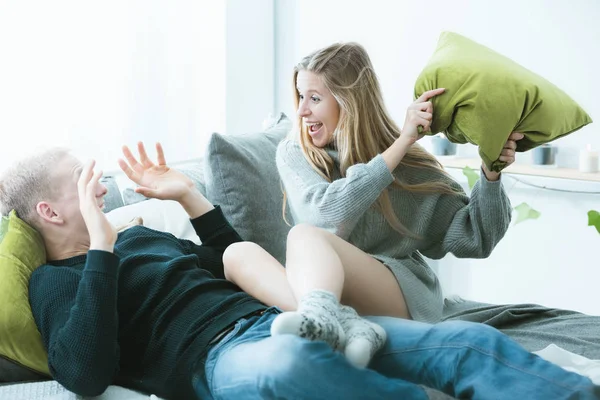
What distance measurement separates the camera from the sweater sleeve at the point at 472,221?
1977 millimetres

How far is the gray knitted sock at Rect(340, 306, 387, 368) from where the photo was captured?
1.39m

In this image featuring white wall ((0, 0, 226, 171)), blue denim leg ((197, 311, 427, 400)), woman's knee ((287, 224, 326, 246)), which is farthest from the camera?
white wall ((0, 0, 226, 171))

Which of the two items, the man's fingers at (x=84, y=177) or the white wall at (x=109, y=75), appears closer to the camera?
the man's fingers at (x=84, y=177)

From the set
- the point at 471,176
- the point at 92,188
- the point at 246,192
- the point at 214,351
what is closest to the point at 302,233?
the point at 214,351

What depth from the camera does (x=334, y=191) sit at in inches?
75.4

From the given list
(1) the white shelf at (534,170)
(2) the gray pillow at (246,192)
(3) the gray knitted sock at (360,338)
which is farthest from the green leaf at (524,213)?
(3) the gray knitted sock at (360,338)

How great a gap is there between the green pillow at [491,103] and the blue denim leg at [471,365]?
19.2 inches

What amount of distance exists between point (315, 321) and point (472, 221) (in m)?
0.77

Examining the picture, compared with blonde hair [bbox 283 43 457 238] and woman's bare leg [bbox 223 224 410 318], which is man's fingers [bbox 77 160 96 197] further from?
blonde hair [bbox 283 43 457 238]

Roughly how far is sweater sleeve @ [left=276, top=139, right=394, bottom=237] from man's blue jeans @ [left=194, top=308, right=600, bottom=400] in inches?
14.8

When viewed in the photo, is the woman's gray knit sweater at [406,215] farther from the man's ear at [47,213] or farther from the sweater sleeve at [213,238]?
the man's ear at [47,213]

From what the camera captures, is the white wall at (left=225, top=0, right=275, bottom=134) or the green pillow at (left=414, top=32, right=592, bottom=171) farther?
the white wall at (left=225, top=0, right=275, bottom=134)

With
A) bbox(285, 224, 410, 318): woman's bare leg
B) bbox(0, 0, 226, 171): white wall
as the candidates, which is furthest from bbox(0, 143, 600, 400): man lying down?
bbox(0, 0, 226, 171): white wall

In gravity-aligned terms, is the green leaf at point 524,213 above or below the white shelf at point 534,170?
below
